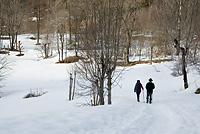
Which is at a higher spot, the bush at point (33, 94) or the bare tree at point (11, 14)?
the bare tree at point (11, 14)

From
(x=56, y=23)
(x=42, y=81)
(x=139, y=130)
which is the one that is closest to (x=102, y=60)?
(x=139, y=130)

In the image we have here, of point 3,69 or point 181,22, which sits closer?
point 181,22

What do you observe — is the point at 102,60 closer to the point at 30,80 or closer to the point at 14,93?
the point at 14,93

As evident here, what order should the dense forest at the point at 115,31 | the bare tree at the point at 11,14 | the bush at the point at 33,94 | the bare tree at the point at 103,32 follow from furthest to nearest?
the bare tree at the point at 11,14 < the bush at the point at 33,94 < the dense forest at the point at 115,31 < the bare tree at the point at 103,32

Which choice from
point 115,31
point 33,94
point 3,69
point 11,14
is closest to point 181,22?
point 115,31

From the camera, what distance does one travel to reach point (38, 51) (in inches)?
1499

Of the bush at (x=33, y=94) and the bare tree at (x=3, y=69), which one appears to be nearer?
the bush at (x=33, y=94)

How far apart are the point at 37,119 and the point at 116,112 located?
288 cm

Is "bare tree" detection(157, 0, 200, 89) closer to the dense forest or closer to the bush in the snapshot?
the dense forest

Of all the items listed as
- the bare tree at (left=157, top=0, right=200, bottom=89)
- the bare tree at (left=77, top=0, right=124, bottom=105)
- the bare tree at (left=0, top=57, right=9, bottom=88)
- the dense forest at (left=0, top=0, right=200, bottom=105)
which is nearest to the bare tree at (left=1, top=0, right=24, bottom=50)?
the bare tree at (left=0, top=57, right=9, bottom=88)

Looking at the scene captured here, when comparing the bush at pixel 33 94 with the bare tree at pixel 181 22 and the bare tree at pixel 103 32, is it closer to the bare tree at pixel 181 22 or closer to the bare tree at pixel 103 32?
the bare tree at pixel 103 32

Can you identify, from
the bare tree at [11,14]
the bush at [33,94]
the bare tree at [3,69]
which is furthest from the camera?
the bare tree at [11,14]

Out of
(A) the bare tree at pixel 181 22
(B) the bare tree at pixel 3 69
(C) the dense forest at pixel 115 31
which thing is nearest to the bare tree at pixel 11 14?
(B) the bare tree at pixel 3 69

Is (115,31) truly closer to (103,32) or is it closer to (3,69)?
(103,32)
